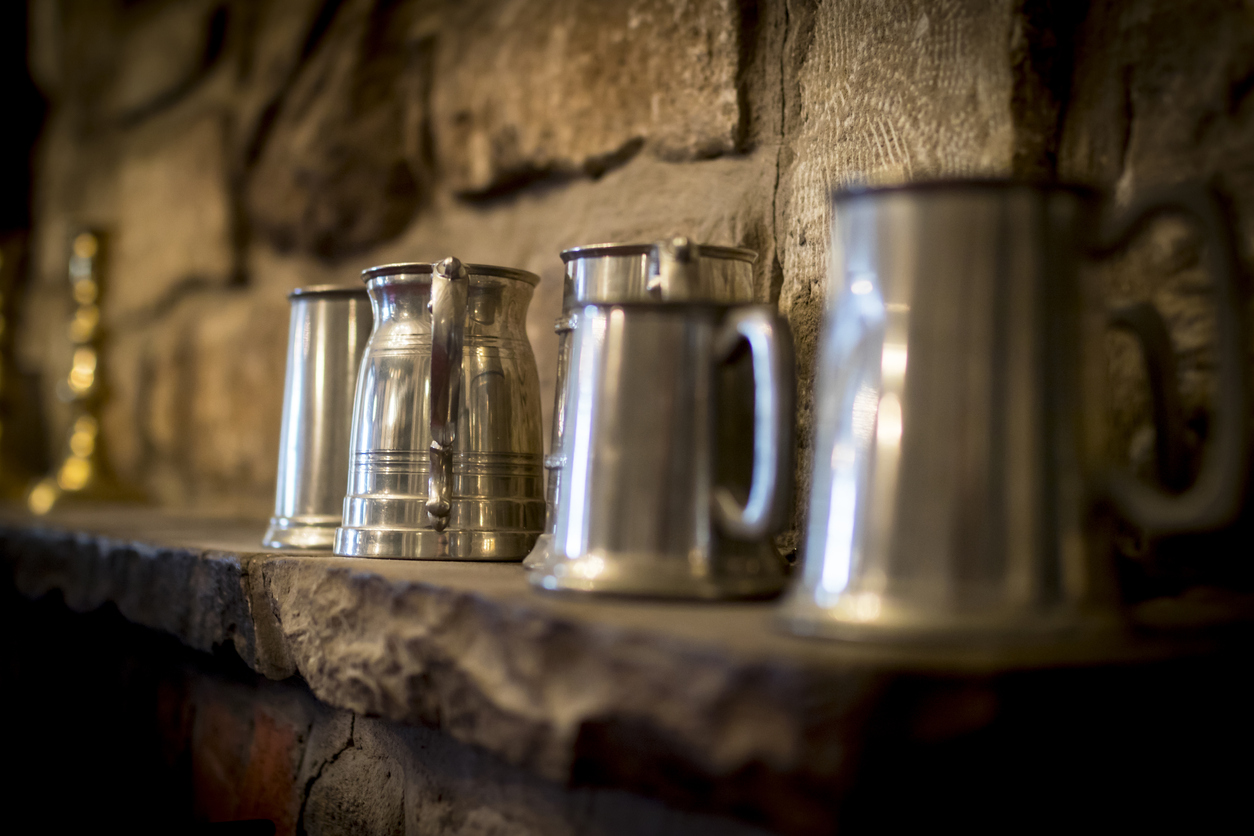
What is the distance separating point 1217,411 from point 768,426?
21 cm

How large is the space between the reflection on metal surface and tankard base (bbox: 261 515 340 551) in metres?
1.13

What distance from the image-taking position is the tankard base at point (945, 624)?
0.47 meters

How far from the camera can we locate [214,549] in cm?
97

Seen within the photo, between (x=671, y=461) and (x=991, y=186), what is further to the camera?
(x=671, y=461)

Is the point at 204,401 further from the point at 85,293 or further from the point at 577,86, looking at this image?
the point at 577,86

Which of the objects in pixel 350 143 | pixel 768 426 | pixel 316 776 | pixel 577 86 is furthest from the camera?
pixel 350 143

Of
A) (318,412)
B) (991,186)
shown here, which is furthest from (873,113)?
(318,412)

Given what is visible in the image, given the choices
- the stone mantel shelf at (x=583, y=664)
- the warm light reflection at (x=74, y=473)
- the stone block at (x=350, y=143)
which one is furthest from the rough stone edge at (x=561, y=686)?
the warm light reflection at (x=74, y=473)

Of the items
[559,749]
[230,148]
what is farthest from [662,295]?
[230,148]

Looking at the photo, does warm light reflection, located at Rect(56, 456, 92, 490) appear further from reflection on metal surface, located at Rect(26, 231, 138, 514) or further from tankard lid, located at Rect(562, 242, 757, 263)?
tankard lid, located at Rect(562, 242, 757, 263)

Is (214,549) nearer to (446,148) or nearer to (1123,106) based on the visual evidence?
(446,148)

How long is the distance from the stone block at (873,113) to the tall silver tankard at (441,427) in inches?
8.8

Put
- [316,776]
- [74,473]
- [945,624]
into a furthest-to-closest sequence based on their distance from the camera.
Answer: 1. [74,473]
2. [316,776]
3. [945,624]

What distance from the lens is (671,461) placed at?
23.8 inches
